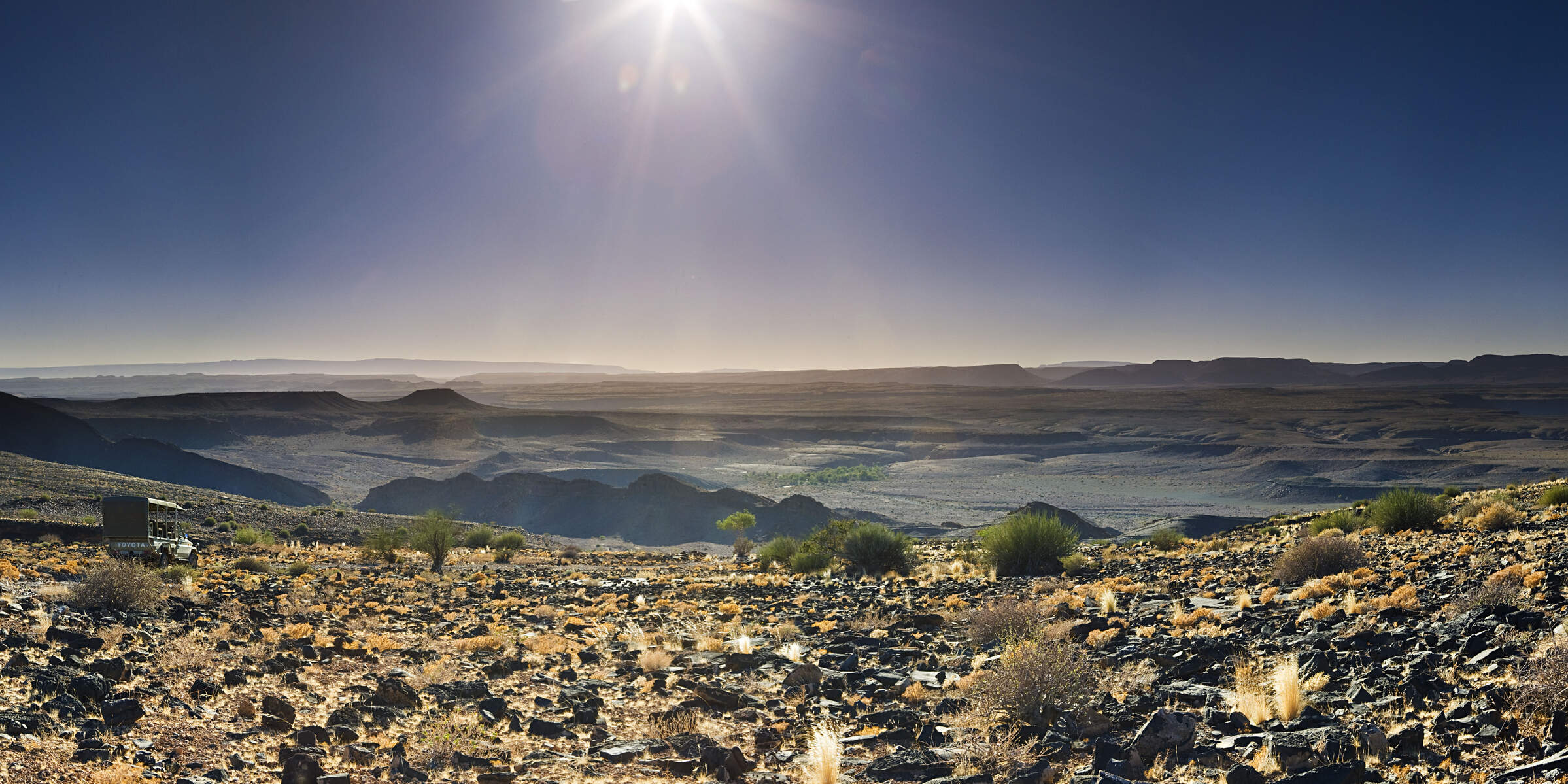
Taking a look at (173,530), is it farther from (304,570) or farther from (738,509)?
(738,509)

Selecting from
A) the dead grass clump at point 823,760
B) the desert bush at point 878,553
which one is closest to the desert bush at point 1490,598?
the dead grass clump at point 823,760

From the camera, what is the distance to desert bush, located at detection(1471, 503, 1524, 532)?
49.2 feet

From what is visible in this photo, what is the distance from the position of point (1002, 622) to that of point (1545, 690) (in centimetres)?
602

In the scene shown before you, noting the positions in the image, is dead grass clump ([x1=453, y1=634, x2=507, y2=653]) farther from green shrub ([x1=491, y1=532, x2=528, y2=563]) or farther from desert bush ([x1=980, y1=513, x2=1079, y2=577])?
green shrub ([x1=491, y1=532, x2=528, y2=563])

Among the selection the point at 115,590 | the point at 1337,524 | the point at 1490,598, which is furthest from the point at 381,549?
the point at 1490,598

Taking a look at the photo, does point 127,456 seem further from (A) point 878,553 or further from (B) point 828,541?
(A) point 878,553

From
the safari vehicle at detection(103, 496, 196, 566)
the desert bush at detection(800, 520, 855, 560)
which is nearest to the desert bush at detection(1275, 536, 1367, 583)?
the desert bush at detection(800, 520, 855, 560)

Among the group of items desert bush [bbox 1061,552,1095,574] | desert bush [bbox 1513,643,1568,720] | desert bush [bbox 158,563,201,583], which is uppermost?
desert bush [bbox 1513,643,1568,720]

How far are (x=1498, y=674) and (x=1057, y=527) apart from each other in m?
13.9

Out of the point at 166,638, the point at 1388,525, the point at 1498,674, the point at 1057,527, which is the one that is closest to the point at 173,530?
the point at 166,638

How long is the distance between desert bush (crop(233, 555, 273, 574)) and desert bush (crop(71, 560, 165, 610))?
9.64m

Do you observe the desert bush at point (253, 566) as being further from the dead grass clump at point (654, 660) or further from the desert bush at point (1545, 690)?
the desert bush at point (1545, 690)

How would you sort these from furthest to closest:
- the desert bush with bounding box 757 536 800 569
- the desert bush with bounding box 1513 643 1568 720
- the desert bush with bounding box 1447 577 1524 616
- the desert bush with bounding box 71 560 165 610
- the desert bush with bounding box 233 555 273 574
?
1. the desert bush with bounding box 757 536 800 569
2. the desert bush with bounding box 233 555 273 574
3. the desert bush with bounding box 71 560 165 610
4. the desert bush with bounding box 1447 577 1524 616
5. the desert bush with bounding box 1513 643 1568 720

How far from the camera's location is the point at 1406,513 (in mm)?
17094
